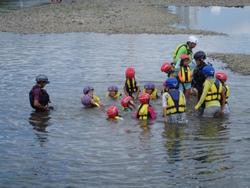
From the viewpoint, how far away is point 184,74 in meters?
17.2

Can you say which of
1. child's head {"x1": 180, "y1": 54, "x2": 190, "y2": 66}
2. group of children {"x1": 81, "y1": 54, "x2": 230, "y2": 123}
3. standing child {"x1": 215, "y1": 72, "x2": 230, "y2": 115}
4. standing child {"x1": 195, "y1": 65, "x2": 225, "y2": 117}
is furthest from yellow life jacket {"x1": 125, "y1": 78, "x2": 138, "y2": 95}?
standing child {"x1": 195, "y1": 65, "x2": 225, "y2": 117}

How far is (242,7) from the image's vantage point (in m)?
57.5

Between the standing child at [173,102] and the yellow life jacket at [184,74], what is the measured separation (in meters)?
2.39

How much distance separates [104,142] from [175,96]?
2282mm

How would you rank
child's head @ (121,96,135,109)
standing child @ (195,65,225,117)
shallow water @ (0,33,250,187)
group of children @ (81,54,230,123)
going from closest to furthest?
shallow water @ (0,33,250,187), group of children @ (81,54,230,123), standing child @ (195,65,225,117), child's head @ (121,96,135,109)

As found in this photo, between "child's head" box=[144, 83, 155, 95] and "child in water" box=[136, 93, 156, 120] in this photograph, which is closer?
"child in water" box=[136, 93, 156, 120]

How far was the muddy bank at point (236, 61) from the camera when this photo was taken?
77.0 ft

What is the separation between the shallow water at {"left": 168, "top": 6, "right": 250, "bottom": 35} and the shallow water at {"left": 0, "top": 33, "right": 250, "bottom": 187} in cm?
2108

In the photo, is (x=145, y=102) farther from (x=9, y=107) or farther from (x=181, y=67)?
(x=9, y=107)

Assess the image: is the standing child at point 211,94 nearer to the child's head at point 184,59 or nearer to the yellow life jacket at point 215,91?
the yellow life jacket at point 215,91

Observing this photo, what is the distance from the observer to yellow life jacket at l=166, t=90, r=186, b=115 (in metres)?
14.5

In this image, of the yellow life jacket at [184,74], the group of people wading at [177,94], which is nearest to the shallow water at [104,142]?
the group of people wading at [177,94]

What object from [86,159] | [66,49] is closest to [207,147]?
[86,159]

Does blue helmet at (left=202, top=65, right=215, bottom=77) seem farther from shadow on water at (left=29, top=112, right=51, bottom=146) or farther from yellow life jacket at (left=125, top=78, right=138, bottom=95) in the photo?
shadow on water at (left=29, top=112, right=51, bottom=146)
